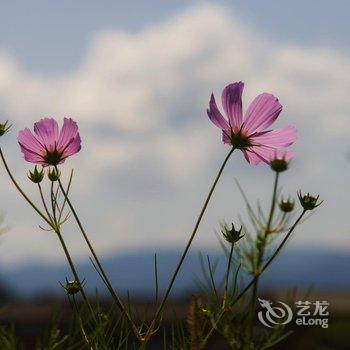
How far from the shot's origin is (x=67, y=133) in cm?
199

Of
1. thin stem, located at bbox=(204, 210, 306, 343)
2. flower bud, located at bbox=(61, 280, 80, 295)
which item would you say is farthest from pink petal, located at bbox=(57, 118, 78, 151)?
thin stem, located at bbox=(204, 210, 306, 343)

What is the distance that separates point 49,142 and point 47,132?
0.04m

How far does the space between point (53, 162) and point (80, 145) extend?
0.31 feet

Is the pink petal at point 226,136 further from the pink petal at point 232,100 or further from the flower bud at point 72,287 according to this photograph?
the flower bud at point 72,287

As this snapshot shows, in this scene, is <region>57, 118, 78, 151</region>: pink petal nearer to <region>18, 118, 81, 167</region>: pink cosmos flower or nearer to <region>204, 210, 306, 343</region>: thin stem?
<region>18, 118, 81, 167</region>: pink cosmos flower

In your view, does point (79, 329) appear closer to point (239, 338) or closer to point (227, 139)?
point (239, 338)

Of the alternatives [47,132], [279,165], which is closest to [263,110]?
[279,165]

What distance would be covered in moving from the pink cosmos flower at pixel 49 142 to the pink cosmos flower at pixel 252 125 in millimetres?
332

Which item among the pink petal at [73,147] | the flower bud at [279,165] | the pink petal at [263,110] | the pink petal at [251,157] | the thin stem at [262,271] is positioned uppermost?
the pink petal at [263,110]

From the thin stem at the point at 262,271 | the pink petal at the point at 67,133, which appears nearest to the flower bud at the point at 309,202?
the thin stem at the point at 262,271

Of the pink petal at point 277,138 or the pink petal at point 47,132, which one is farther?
the pink petal at point 47,132

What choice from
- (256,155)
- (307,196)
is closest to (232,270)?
(307,196)

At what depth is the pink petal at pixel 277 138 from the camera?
5.96ft

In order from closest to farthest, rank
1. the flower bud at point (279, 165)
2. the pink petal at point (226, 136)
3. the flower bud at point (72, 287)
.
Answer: the flower bud at point (279, 165) → the flower bud at point (72, 287) → the pink petal at point (226, 136)
